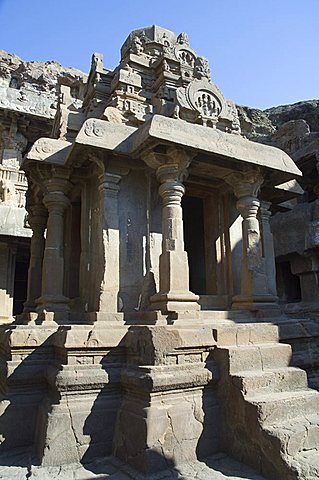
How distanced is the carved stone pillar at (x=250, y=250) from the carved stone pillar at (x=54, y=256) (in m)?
2.58

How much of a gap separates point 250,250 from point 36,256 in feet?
13.7

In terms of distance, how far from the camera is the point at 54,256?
5.73 m

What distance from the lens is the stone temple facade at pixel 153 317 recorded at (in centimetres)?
367

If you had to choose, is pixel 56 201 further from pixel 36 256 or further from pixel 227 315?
pixel 227 315

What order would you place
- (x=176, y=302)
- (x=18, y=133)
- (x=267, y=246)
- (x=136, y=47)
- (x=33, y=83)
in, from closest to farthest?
(x=176, y=302), (x=267, y=246), (x=136, y=47), (x=18, y=133), (x=33, y=83)

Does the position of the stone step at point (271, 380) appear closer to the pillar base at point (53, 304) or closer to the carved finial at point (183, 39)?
the pillar base at point (53, 304)

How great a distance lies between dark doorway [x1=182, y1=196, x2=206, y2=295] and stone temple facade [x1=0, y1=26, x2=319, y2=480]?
4.92 ft

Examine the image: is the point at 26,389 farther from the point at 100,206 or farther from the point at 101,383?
the point at 100,206

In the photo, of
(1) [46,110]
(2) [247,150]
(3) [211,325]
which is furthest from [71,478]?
(1) [46,110]

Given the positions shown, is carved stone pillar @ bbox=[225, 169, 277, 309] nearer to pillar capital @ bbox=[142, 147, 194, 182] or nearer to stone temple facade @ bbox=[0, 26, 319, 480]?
stone temple facade @ bbox=[0, 26, 319, 480]

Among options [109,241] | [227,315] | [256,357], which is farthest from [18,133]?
[256,357]

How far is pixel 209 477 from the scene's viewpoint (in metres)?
3.35

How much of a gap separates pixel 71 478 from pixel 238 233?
4.27 metres

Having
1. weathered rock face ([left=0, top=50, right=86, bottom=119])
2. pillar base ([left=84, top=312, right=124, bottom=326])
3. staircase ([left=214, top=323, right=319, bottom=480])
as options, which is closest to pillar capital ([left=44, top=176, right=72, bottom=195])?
pillar base ([left=84, top=312, right=124, bottom=326])
